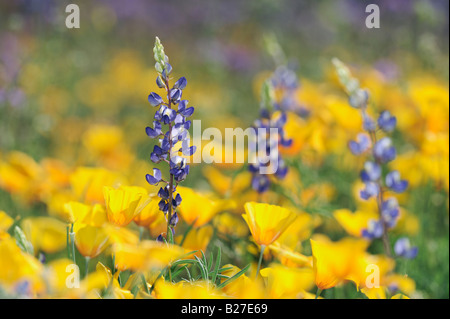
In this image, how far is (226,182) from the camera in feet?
3.91

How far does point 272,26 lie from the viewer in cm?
451

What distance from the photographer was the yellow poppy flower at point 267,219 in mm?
683

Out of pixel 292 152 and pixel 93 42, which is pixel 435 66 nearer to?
pixel 292 152

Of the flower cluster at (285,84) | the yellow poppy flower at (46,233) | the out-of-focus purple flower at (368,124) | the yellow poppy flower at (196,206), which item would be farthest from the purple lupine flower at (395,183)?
the yellow poppy flower at (46,233)

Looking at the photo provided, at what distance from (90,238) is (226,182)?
1.76 feet

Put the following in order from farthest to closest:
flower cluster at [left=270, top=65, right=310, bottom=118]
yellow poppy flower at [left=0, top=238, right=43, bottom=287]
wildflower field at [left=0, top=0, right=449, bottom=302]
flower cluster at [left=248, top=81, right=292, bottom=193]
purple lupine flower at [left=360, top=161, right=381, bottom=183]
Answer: flower cluster at [left=270, top=65, right=310, bottom=118] → flower cluster at [left=248, top=81, right=292, bottom=193] → purple lupine flower at [left=360, top=161, right=381, bottom=183] → wildflower field at [left=0, top=0, right=449, bottom=302] → yellow poppy flower at [left=0, top=238, right=43, bottom=287]

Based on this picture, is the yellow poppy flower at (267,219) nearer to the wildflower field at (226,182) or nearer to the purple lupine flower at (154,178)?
the wildflower field at (226,182)

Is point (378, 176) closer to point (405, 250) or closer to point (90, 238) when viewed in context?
point (405, 250)

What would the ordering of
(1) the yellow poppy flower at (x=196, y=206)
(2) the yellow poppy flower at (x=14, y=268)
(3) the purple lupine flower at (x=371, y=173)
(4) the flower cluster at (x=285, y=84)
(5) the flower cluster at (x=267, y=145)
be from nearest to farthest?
(2) the yellow poppy flower at (x=14, y=268) < (1) the yellow poppy flower at (x=196, y=206) < (3) the purple lupine flower at (x=371, y=173) < (5) the flower cluster at (x=267, y=145) < (4) the flower cluster at (x=285, y=84)

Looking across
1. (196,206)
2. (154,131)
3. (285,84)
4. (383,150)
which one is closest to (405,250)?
(383,150)

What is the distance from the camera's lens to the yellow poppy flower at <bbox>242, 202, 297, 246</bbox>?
0.68 metres

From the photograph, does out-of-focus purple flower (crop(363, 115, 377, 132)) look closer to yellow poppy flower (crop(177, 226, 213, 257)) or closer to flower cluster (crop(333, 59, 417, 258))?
flower cluster (crop(333, 59, 417, 258))

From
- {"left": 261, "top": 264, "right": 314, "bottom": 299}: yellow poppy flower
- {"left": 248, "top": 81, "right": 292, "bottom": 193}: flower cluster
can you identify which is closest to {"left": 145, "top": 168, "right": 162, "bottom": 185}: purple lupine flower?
{"left": 261, "top": 264, "right": 314, "bottom": 299}: yellow poppy flower
